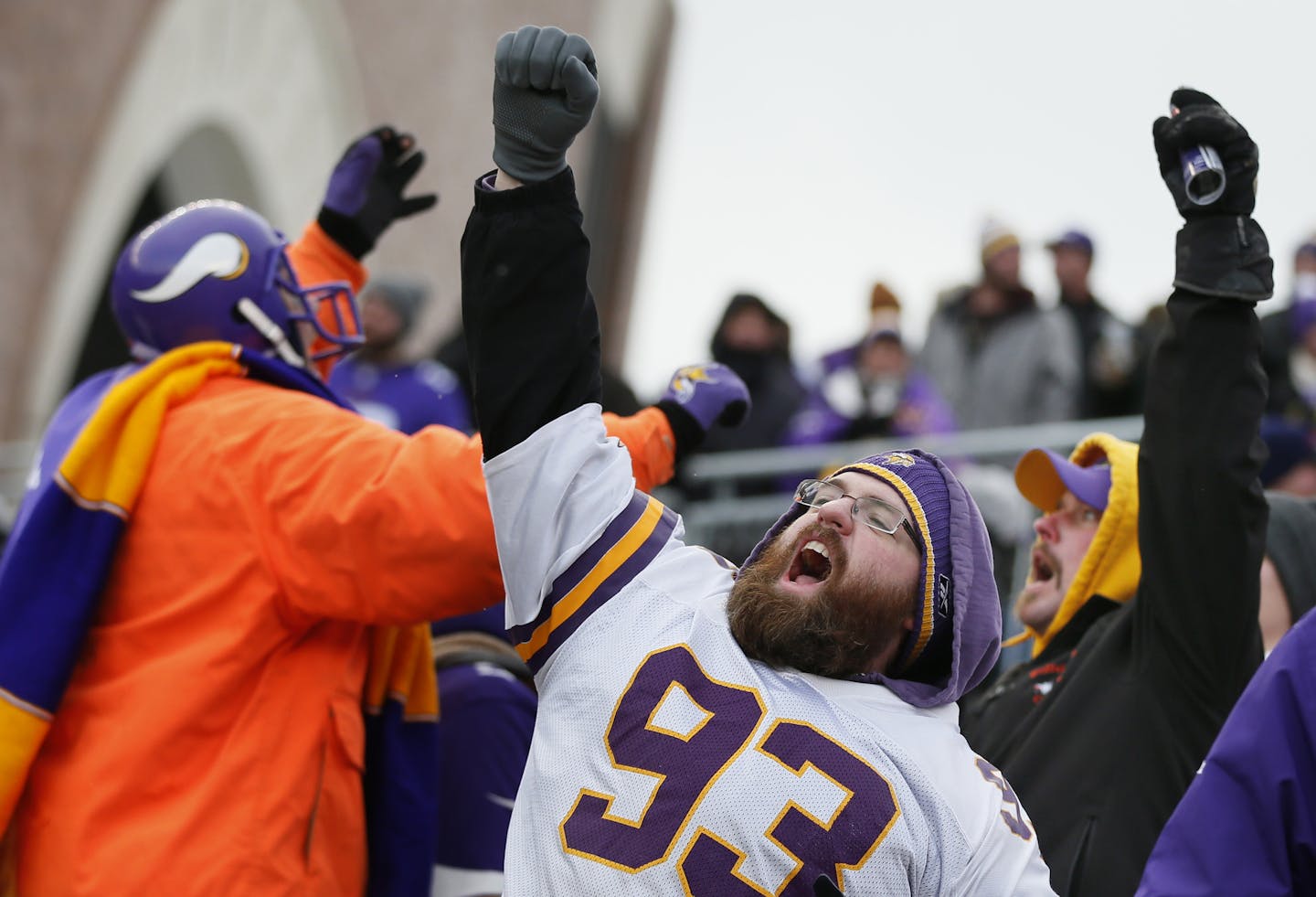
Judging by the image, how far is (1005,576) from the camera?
19.2ft

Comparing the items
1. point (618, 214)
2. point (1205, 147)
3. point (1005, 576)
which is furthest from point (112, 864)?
point (618, 214)

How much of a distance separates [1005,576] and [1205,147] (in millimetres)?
3080

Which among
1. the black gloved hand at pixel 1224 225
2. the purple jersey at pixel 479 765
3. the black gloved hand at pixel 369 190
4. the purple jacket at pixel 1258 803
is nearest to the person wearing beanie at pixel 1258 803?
the purple jacket at pixel 1258 803

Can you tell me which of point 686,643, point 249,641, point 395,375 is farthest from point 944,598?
point 395,375

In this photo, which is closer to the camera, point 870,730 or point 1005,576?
point 870,730

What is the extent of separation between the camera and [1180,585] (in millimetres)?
3000

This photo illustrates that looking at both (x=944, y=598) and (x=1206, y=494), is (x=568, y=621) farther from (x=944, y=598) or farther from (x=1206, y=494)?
(x=1206, y=494)

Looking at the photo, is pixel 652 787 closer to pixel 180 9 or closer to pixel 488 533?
pixel 488 533

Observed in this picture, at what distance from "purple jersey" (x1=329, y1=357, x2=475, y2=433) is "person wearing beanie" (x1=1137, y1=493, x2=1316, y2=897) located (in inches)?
181

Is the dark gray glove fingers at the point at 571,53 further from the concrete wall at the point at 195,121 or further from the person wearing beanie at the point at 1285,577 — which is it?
the concrete wall at the point at 195,121

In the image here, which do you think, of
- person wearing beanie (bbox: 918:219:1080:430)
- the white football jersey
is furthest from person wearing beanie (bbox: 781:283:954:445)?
the white football jersey

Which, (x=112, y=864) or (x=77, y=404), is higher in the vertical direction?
(x=77, y=404)

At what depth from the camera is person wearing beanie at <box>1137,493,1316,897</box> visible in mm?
2227

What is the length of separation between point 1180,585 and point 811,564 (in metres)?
0.77
